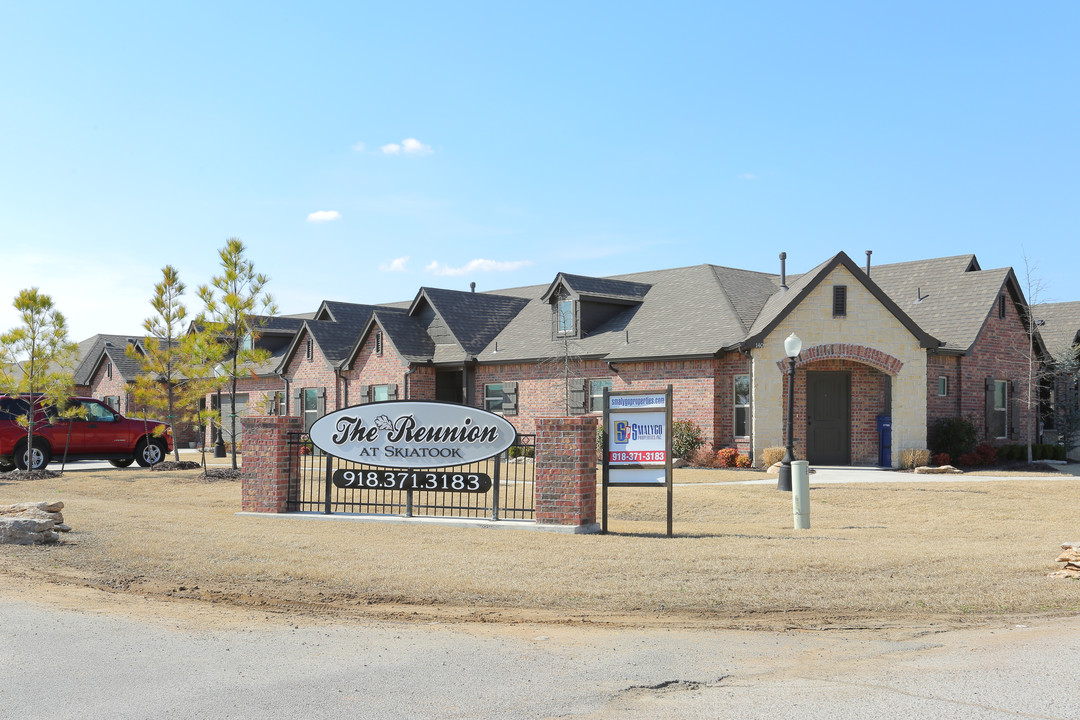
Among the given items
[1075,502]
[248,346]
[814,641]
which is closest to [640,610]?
[814,641]

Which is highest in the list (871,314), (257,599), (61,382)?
(871,314)

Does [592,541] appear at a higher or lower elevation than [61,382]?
lower

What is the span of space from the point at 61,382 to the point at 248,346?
17387mm

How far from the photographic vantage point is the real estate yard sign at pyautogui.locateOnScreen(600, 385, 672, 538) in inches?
514

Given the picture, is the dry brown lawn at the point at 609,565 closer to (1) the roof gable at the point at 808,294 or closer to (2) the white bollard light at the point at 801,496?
(2) the white bollard light at the point at 801,496

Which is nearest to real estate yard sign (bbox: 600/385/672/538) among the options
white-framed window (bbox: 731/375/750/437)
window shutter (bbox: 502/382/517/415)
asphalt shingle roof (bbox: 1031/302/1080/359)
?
white-framed window (bbox: 731/375/750/437)

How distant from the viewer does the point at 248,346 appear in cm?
4244

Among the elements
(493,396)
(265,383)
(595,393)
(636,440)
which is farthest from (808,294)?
(265,383)

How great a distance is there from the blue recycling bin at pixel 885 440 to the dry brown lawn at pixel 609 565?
9.91m

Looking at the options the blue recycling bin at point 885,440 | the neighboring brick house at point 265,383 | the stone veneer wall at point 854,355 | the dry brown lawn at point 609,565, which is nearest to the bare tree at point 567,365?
the stone veneer wall at point 854,355

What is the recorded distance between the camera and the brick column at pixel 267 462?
1522cm

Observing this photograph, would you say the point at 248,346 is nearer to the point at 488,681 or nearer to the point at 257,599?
the point at 257,599

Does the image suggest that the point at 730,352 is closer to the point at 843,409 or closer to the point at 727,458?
the point at 727,458

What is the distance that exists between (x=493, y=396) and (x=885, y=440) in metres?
12.7
